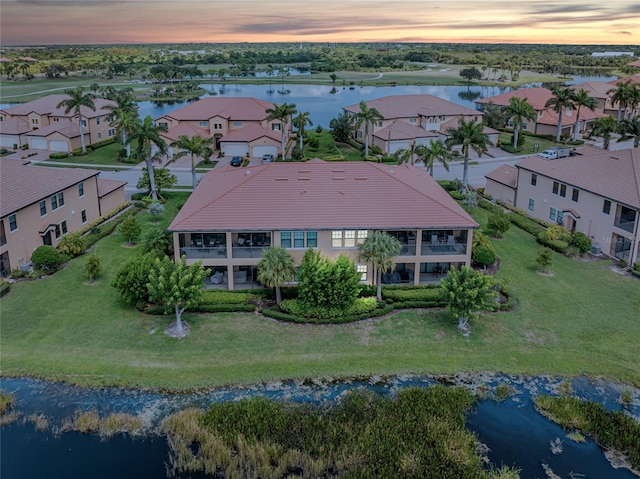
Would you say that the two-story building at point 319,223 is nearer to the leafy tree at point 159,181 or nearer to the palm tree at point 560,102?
the leafy tree at point 159,181

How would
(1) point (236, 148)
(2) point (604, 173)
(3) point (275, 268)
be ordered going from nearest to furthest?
(3) point (275, 268) < (2) point (604, 173) < (1) point (236, 148)

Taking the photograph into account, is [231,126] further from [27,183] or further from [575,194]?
[575,194]

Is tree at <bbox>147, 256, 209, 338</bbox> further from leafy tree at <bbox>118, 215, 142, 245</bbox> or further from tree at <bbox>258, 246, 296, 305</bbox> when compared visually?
leafy tree at <bbox>118, 215, 142, 245</bbox>

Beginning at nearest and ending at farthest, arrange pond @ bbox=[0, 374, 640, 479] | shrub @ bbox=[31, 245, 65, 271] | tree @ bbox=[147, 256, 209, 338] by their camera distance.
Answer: pond @ bbox=[0, 374, 640, 479] < tree @ bbox=[147, 256, 209, 338] < shrub @ bbox=[31, 245, 65, 271]

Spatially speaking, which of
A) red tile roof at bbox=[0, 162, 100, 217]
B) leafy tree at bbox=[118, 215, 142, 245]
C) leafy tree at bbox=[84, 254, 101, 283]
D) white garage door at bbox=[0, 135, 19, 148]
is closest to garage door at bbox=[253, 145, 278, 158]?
red tile roof at bbox=[0, 162, 100, 217]

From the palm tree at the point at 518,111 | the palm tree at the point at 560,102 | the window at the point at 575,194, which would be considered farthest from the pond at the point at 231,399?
the palm tree at the point at 560,102

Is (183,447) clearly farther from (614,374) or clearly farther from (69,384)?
(614,374)

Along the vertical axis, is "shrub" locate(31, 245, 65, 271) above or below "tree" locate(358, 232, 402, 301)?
below

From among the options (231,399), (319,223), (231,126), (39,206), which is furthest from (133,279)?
Result: (231,126)
